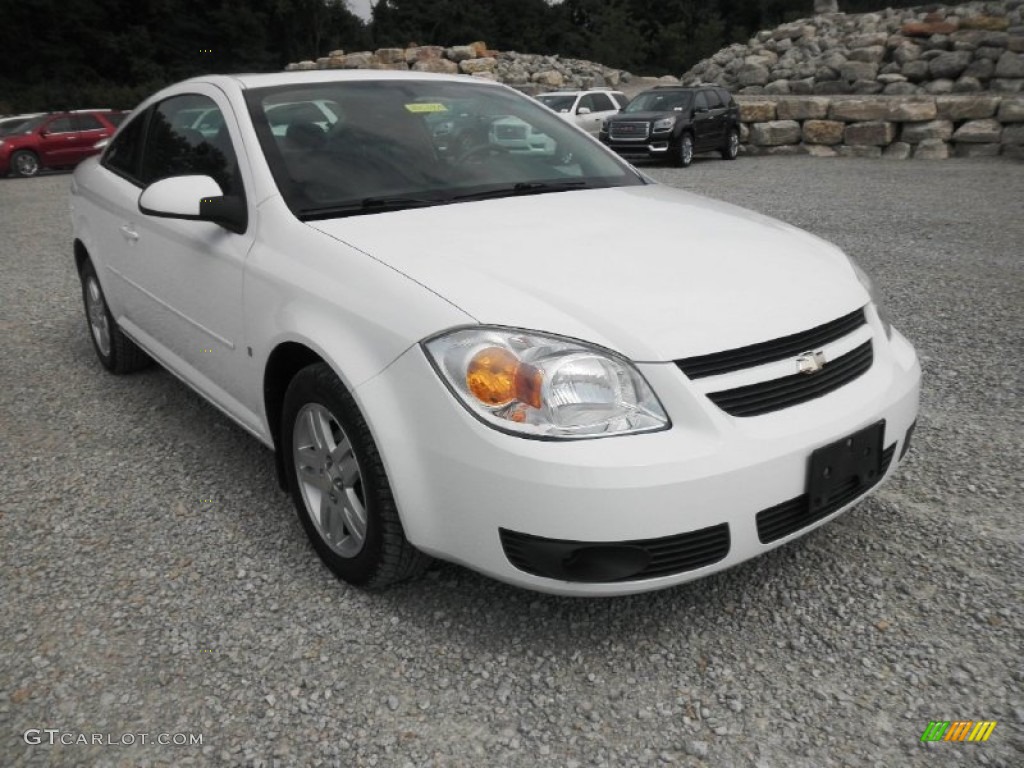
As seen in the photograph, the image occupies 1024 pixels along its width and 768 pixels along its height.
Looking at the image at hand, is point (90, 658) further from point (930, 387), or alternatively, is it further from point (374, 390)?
point (930, 387)

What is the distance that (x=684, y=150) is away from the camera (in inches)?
633

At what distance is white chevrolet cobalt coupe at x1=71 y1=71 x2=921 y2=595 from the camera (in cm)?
197

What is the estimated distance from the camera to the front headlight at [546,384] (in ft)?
6.48

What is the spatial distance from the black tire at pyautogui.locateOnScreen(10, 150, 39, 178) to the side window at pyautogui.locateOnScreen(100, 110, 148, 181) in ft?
55.4

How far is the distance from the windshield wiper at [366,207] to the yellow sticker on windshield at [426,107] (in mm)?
570

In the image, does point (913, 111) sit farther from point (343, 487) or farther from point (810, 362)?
point (343, 487)

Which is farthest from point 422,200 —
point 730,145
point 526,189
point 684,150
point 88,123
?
point 88,123

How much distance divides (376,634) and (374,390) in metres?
0.72

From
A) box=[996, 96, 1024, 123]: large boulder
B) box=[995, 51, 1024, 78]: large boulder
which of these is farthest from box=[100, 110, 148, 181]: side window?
box=[995, 51, 1024, 78]: large boulder

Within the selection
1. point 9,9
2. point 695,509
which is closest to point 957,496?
point 695,509

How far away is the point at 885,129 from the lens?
1609cm

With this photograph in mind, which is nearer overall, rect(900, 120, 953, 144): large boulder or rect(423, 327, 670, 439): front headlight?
rect(423, 327, 670, 439): front headlight

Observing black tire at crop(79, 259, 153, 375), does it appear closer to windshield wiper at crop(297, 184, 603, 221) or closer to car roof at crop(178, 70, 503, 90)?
car roof at crop(178, 70, 503, 90)

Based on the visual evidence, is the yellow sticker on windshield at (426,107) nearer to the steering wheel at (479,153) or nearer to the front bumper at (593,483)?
the steering wheel at (479,153)
